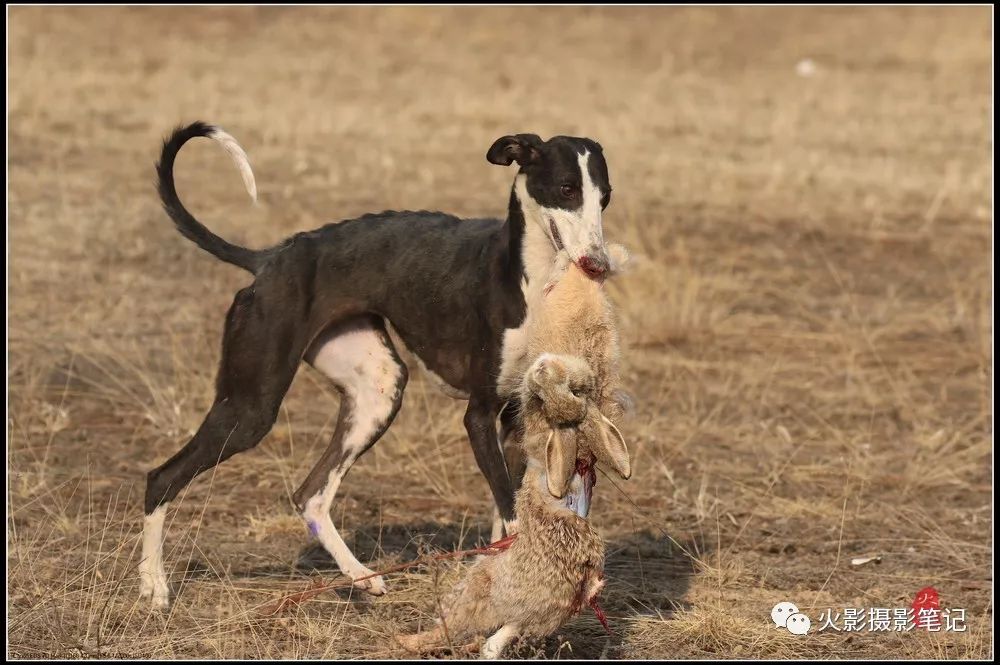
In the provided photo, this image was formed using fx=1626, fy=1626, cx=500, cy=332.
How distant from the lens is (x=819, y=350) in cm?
952

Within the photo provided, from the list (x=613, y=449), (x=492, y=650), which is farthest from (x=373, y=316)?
(x=613, y=449)

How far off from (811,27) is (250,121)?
11.6 meters

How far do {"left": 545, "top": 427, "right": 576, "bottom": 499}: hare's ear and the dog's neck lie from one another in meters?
1.13

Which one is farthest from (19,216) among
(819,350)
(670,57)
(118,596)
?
(670,57)

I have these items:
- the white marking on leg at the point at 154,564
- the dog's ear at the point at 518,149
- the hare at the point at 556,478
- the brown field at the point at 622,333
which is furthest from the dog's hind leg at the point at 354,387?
the hare at the point at 556,478

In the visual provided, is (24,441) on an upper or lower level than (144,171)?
lower

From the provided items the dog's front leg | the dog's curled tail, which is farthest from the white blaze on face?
the dog's curled tail

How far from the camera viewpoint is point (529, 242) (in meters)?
5.43

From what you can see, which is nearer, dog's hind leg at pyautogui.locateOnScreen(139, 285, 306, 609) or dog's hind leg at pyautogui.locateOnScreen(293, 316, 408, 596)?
dog's hind leg at pyautogui.locateOnScreen(139, 285, 306, 609)

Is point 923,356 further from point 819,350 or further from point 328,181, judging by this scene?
point 328,181

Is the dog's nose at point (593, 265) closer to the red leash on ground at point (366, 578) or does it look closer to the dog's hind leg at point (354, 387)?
the red leash on ground at point (366, 578)

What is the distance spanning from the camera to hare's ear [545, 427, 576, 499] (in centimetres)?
428

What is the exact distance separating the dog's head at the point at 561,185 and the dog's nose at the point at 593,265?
409 millimetres

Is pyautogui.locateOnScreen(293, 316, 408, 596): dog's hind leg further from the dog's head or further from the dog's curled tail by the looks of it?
the dog's head
